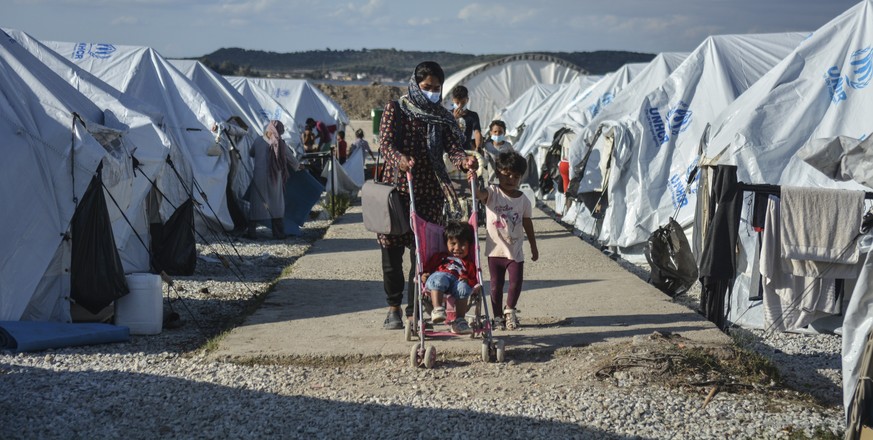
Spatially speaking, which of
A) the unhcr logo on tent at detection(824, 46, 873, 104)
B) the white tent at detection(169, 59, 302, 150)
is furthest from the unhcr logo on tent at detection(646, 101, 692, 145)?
the white tent at detection(169, 59, 302, 150)

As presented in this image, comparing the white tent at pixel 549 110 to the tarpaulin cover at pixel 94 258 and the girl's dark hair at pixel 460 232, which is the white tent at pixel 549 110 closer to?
the tarpaulin cover at pixel 94 258

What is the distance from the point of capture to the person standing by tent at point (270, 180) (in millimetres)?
14250

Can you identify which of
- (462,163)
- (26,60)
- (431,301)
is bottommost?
(431,301)

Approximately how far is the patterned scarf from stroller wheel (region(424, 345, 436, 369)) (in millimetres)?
1047

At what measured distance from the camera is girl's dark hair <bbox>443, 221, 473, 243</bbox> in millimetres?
6555

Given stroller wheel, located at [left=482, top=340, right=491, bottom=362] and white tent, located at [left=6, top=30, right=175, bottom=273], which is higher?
white tent, located at [left=6, top=30, right=175, bottom=273]

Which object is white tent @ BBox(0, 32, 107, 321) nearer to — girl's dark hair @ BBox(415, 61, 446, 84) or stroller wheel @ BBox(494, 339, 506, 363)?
girl's dark hair @ BBox(415, 61, 446, 84)

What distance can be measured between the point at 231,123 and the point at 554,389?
10669 millimetres

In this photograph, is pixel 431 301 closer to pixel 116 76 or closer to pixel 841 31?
pixel 841 31

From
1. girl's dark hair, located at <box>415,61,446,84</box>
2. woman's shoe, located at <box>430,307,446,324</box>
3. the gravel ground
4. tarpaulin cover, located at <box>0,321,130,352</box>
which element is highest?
girl's dark hair, located at <box>415,61,446,84</box>

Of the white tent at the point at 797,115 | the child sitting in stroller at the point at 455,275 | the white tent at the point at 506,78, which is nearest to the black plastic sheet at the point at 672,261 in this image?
the white tent at the point at 797,115

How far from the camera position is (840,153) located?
17.4ft

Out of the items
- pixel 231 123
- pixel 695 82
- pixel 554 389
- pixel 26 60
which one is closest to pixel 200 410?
pixel 554 389

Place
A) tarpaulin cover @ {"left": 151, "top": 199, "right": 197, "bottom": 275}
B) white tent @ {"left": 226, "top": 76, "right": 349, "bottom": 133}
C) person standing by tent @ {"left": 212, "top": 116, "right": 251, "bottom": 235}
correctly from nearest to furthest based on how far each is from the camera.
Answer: tarpaulin cover @ {"left": 151, "top": 199, "right": 197, "bottom": 275} < person standing by tent @ {"left": 212, "top": 116, "right": 251, "bottom": 235} < white tent @ {"left": 226, "top": 76, "right": 349, "bottom": 133}
